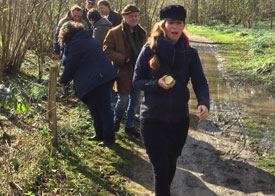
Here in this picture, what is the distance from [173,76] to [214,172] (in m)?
1.91

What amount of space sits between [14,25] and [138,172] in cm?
472

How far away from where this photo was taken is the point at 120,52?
16.3 feet

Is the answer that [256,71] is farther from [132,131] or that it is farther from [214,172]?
[214,172]

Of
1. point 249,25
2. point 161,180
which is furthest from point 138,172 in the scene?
point 249,25

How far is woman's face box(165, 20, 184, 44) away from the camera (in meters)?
2.85

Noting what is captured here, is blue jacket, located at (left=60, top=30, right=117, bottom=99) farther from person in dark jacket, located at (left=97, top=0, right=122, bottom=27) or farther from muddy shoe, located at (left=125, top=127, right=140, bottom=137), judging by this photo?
person in dark jacket, located at (left=97, top=0, right=122, bottom=27)

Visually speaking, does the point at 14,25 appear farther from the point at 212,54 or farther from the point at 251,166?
the point at 212,54

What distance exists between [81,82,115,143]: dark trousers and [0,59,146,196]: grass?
259mm

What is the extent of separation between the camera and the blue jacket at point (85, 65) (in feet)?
14.1

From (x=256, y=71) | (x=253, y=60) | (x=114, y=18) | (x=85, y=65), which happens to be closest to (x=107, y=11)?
(x=114, y=18)

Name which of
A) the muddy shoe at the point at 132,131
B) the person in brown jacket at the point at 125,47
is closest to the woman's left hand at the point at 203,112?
the person in brown jacket at the point at 125,47

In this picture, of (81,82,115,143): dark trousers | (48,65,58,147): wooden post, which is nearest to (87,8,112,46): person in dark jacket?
(81,82,115,143): dark trousers

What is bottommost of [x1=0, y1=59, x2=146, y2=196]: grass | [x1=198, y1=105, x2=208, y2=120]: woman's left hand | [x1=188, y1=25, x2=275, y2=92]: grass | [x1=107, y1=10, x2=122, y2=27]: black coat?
[x1=0, y1=59, x2=146, y2=196]: grass

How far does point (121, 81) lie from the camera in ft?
16.4
